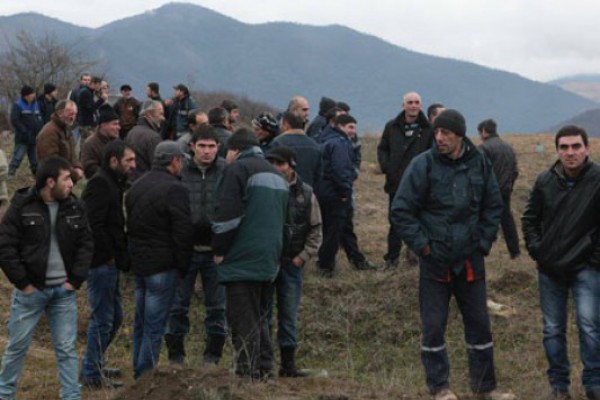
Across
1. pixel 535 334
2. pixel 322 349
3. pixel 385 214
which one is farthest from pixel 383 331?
pixel 385 214

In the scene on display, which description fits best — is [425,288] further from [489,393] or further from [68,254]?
[68,254]

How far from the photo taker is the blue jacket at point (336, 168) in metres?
10.7

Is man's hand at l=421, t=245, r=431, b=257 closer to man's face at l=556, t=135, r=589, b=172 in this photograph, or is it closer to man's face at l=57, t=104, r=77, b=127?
man's face at l=556, t=135, r=589, b=172

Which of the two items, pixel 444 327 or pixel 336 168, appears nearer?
pixel 444 327

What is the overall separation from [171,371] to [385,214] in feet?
39.2

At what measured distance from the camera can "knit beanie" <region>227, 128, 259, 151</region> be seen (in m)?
6.79

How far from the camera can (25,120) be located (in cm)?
1527

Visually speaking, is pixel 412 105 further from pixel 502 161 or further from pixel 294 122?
pixel 502 161

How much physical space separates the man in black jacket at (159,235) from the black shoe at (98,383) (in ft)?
1.94

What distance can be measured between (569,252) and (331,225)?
4.73 m

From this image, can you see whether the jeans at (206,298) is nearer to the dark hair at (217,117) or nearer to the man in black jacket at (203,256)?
the man in black jacket at (203,256)

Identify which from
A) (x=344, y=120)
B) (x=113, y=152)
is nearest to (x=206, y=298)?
Answer: (x=113, y=152)

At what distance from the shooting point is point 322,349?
9.36 m

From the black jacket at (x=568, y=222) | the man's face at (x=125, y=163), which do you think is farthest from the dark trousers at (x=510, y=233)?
the man's face at (x=125, y=163)
